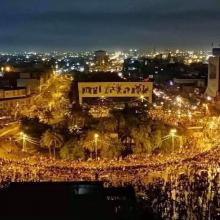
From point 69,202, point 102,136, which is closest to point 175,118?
point 102,136

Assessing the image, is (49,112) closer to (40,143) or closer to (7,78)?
(40,143)

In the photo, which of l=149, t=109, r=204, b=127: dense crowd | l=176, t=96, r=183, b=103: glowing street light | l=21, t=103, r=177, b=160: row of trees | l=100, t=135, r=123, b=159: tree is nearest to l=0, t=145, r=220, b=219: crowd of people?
l=100, t=135, r=123, b=159: tree

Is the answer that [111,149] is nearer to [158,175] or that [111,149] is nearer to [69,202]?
[158,175]

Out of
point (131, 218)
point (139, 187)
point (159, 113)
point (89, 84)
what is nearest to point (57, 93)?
point (89, 84)

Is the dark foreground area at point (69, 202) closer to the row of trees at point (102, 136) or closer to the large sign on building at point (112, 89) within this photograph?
the row of trees at point (102, 136)

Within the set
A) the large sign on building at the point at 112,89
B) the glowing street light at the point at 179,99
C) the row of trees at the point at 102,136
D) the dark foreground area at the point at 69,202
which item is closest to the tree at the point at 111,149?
the row of trees at the point at 102,136
